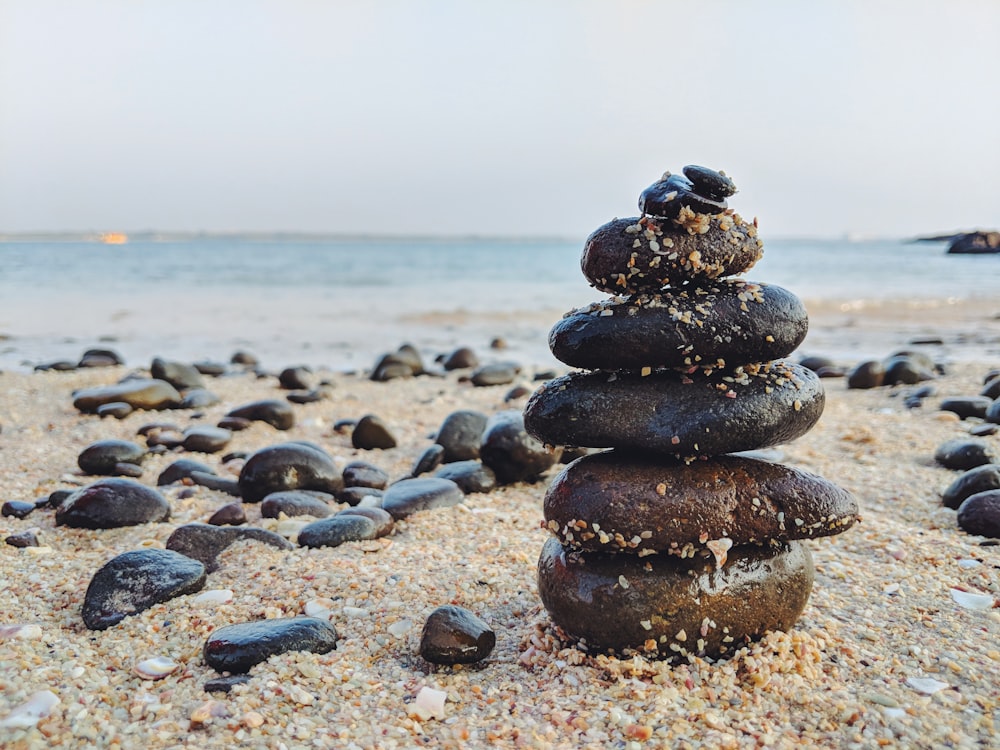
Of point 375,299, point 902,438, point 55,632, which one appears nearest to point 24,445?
point 55,632

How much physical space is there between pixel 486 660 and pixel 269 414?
5242 mm

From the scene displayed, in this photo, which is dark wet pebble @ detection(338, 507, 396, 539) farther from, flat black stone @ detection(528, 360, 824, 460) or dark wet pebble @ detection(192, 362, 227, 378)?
dark wet pebble @ detection(192, 362, 227, 378)

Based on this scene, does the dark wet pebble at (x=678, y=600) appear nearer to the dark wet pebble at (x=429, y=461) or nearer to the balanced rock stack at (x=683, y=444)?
the balanced rock stack at (x=683, y=444)

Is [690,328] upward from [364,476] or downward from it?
upward

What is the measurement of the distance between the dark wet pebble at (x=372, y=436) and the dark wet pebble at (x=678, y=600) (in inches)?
168

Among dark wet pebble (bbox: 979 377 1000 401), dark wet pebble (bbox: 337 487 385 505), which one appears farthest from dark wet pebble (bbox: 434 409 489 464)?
dark wet pebble (bbox: 979 377 1000 401)

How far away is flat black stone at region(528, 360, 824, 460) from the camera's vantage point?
300 centimetres

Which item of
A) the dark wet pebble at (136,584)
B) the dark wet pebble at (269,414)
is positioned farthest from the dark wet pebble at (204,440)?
the dark wet pebble at (136,584)

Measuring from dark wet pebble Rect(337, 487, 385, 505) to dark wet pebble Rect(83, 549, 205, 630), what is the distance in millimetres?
1705

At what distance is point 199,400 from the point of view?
29.2ft

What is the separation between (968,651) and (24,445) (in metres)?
6.93

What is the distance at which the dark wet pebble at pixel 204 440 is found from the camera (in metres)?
6.85

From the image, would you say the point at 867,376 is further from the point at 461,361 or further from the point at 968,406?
the point at 461,361

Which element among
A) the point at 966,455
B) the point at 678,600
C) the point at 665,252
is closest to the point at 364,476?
the point at 678,600
